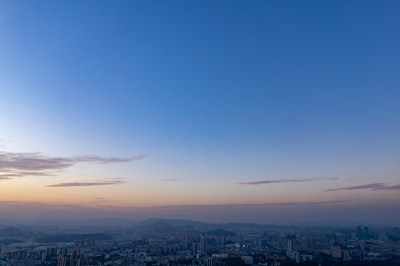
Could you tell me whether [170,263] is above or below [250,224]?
above

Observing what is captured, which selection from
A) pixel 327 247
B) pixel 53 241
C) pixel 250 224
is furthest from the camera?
pixel 250 224

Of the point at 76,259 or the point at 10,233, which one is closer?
the point at 76,259

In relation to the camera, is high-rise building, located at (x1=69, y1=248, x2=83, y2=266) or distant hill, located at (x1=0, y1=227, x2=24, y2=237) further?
distant hill, located at (x1=0, y1=227, x2=24, y2=237)

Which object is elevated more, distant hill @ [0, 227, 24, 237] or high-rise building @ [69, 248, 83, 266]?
high-rise building @ [69, 248, 83, 266]

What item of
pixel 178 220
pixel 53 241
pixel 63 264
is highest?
pixel 63 264

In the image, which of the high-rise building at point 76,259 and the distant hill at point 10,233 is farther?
the distant hill at point 10,233

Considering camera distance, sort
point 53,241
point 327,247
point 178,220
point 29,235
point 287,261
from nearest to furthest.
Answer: point 287,261
point 327,247
point 53,241
point 29,235
point 178,220

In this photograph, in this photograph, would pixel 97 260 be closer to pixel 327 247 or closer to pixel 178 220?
pixel 327 247

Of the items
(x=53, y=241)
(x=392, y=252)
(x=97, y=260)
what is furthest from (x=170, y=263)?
(x=53, y=241)

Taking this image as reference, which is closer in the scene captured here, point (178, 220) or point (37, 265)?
point (37, 265)

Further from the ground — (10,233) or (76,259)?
(76,259)

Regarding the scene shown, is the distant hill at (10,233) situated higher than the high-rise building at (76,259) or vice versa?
the high-rise building at (76,259)
